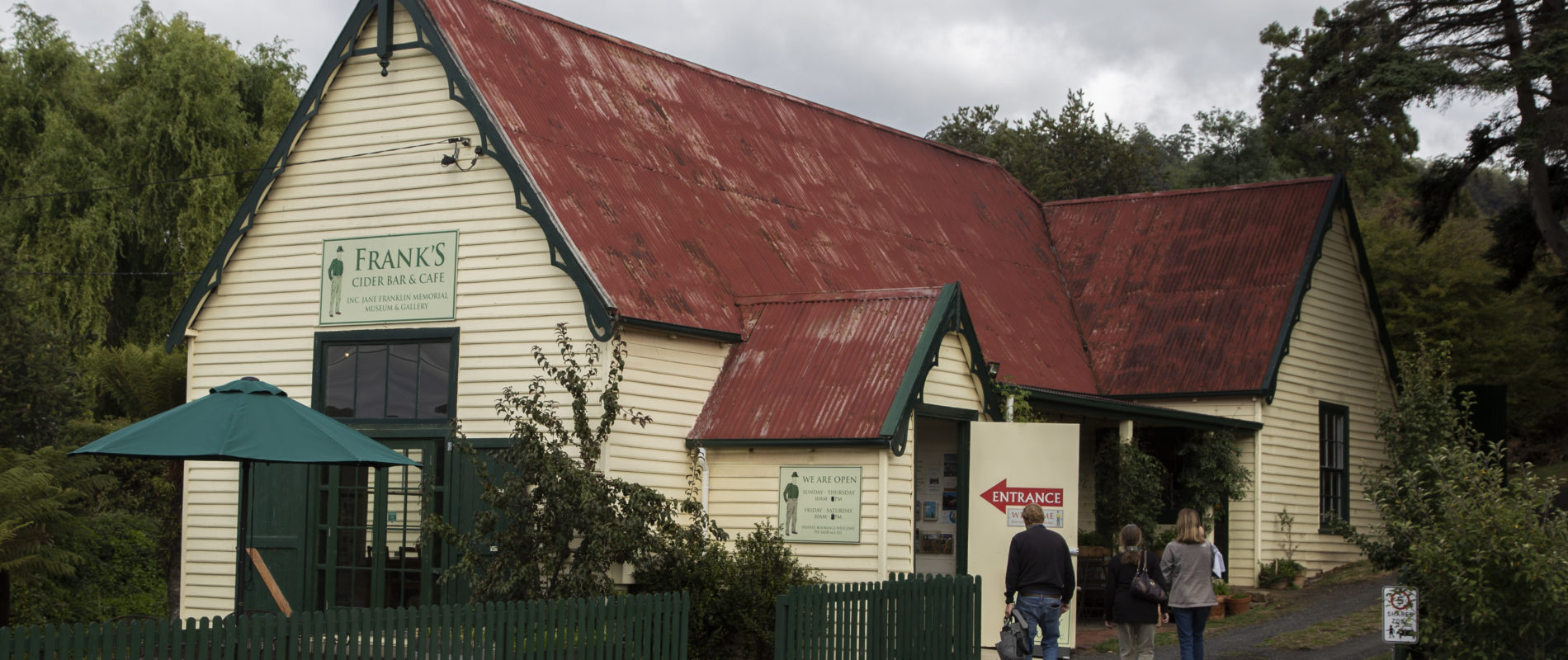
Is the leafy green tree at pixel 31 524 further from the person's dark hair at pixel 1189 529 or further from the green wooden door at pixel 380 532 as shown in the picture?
the person's dark hair at pixel 1189 529

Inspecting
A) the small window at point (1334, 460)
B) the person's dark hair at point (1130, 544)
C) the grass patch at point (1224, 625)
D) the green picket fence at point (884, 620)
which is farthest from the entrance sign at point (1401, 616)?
the small window at point (1334, 460)

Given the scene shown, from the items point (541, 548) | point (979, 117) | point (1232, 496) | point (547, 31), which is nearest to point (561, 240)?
point (541, 548)

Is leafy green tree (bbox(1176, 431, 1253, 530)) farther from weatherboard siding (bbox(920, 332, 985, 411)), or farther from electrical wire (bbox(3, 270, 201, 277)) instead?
electrical wire (bbox(3, 270, 201, 277))

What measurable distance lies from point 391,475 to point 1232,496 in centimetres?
1203

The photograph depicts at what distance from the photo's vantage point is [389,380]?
56.4 feet

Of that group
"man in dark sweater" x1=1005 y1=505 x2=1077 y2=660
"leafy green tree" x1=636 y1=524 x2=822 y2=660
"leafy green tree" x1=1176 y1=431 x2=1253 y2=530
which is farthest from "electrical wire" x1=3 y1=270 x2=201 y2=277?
"man in dark sweater" x1=1005 y1=505 x2=1077 y2=660

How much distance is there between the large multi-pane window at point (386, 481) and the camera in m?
16.7

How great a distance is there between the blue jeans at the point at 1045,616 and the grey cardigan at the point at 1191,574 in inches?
44.7

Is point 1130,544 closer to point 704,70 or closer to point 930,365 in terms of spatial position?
point 930,365

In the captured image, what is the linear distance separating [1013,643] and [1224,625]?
25.0ft

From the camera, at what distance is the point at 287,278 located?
17.9 m

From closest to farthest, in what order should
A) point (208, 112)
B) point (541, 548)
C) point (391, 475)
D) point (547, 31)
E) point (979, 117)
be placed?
point (541, 548) → point (391, 475) → point (547, 31) → point (208, 112) → point (979, 117)

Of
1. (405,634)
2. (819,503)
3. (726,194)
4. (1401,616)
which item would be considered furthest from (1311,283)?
(405,634)

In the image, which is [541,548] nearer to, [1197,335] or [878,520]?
[878,520]
